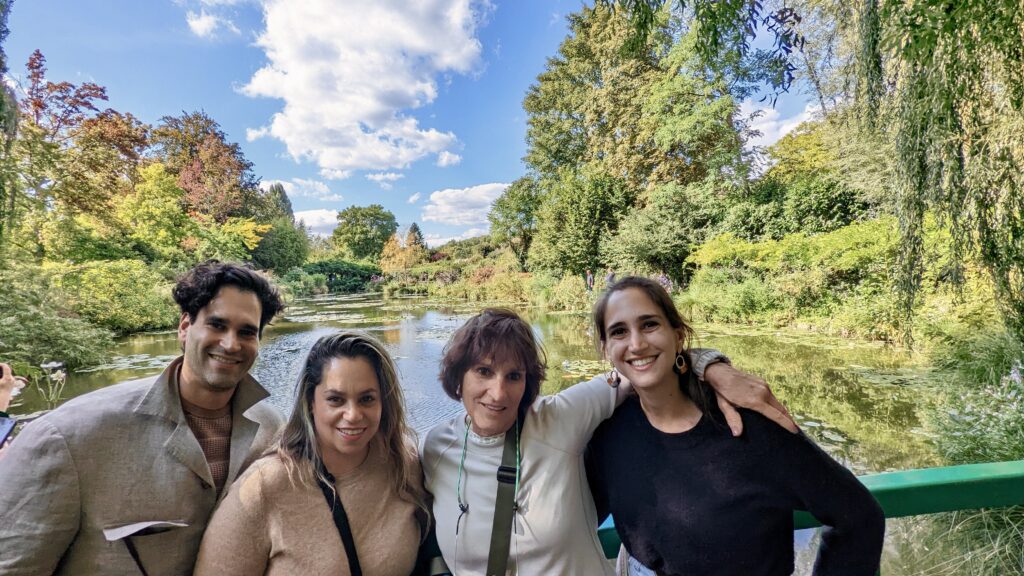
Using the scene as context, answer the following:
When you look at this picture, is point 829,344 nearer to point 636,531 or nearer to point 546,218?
point 636,531

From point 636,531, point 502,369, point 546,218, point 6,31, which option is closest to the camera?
point 636,531

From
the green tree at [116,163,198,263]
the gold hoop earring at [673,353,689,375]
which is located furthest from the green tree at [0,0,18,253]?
the green tree at [116,163,198,263]

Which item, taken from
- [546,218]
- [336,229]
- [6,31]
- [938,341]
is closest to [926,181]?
[938,341]

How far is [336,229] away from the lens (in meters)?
37.7

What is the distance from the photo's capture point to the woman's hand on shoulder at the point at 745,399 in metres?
0.85

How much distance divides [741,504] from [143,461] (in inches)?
50.0

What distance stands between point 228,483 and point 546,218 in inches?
768

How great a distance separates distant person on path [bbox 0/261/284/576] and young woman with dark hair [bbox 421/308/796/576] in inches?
20.0

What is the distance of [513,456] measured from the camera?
994mm

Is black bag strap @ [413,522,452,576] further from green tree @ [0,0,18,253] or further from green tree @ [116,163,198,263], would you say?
green tree @ [116,163,198,263]

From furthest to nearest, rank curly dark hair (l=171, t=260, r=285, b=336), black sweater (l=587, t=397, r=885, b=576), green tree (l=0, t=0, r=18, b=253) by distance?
1. green tree (l=0, t=0, r=18, b=253)
2. curly dark hair (l=171, t=260, r=285, b=336)
3. black sweater (l=587, t=397, r=885, b=576)

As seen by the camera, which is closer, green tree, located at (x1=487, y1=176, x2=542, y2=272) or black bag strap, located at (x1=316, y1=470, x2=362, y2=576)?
black bag strap, located at (x1=316, y1=470, x2=362, y2=576)

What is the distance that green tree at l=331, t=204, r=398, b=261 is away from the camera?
119 feet

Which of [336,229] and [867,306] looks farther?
[336,229]
